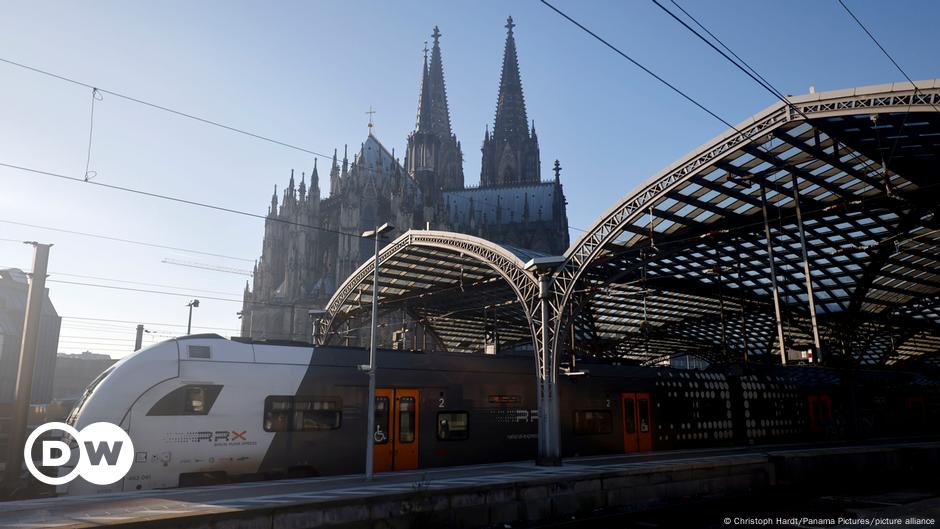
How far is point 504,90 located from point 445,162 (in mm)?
16842

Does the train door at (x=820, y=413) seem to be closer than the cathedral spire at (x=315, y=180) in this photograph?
Yes

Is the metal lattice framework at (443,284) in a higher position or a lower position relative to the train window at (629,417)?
higher

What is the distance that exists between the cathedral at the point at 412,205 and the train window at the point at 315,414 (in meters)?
41.4

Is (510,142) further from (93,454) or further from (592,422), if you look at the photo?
(93,454)

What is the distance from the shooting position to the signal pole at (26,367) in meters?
16.1

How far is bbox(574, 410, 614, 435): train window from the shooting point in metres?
23.4

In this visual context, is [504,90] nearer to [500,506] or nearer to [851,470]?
[851,470]

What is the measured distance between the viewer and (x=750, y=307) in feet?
141

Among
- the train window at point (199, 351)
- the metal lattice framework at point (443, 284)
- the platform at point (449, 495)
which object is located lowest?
the platform at point (449, 495)

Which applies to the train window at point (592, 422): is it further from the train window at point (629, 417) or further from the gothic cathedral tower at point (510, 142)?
the gothic cathedral tower at point (510, 142)

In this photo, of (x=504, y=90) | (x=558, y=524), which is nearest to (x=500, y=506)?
(x=558, y=524)

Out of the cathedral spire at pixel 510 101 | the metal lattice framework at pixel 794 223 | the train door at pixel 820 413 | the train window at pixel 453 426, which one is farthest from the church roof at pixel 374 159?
the train window at pixel 453 426

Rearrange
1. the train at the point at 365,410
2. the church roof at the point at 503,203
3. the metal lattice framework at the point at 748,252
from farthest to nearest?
the church roof at the point at 503,203 < the metal lattice framework at the point at 748,252 < the train at the point at 365,410

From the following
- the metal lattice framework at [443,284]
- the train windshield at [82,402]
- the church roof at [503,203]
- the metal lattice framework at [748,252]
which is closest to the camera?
the train windshield at [82,402]
